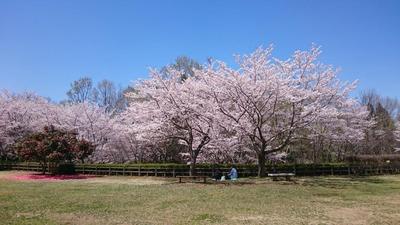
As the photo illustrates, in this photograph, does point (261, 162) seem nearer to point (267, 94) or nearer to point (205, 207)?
point (267, 94)

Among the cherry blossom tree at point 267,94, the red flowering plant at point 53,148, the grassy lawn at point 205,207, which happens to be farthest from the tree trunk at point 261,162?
the red flowering plant at point 53,148

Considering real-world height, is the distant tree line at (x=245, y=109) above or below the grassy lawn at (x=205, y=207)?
above

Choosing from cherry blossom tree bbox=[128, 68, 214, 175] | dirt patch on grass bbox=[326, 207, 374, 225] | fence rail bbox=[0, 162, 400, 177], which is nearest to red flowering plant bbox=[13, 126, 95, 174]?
fence rail bbox=[0, 162, 400, 177]

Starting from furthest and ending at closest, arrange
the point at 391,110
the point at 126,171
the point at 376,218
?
the point at 391,110 → the point at 126,171 → the point at 376,218

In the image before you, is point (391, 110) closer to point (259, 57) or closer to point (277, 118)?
point (277, 118)

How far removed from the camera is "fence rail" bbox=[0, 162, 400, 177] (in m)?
31.1

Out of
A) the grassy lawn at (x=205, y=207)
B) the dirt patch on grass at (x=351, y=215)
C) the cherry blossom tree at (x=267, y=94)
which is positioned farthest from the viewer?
the cherry blossom tree at (x=267, y=94)

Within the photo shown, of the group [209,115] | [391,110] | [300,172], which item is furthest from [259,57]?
[391,110]

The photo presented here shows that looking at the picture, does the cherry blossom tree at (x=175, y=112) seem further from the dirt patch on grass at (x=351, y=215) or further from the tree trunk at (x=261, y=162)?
the dirt patch on grass at (x=351, y=215)

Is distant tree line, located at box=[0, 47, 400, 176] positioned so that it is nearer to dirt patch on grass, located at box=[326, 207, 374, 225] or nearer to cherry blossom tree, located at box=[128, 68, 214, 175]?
Answer: cherry blossom tree, located at box=[128, 68, 214, 175]

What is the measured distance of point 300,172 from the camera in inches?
1276

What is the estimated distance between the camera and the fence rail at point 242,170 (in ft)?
102

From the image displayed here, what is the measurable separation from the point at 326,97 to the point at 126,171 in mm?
16794

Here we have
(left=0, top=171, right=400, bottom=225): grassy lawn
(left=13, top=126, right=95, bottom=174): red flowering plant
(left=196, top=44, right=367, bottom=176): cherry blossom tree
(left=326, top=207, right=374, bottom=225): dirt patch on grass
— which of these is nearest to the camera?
(left=326, top=207, right=374, bottom=225): dirt patch on grass
